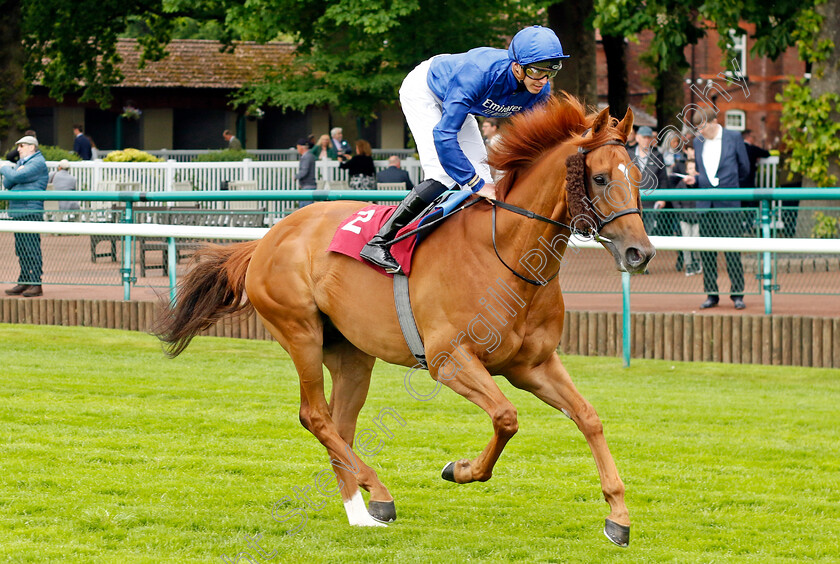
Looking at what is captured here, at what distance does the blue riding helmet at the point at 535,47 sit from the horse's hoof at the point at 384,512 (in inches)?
73.5

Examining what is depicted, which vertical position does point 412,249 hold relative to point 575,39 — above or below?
below

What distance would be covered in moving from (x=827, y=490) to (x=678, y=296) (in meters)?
3.97

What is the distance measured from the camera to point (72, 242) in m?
10.2

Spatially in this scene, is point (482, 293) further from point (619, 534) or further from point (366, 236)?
point (619, 534)

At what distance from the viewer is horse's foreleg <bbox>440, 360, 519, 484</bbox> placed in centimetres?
430

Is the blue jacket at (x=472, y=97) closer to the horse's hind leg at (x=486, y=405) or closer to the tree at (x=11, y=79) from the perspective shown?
the horse's hind leg at (x=486, y=405)

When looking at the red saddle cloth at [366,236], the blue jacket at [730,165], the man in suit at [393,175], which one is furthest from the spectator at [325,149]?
the red saddle cloth at [366,236]

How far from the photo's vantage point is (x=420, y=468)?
5652mm

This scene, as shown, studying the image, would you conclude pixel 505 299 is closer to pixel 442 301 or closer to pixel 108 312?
pixel 442 301

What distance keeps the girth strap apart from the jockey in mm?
70

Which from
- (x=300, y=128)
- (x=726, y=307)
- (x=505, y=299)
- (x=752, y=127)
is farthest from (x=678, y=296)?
(x=752, y=127)

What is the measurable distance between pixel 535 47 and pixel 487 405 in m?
1.36

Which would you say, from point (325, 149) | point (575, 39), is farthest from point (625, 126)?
point (325, 149)

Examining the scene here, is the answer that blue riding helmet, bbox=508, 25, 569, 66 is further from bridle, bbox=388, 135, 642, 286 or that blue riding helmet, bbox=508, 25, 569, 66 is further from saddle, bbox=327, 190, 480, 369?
saddle, bbox=327, 190, 480, 369
